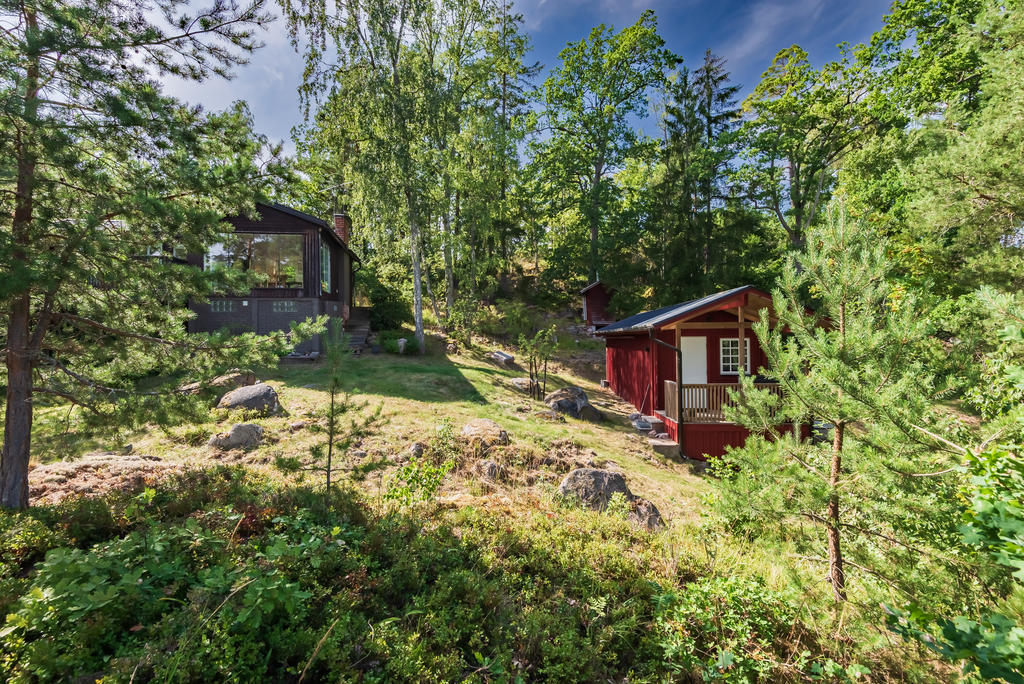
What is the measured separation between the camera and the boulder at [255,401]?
8648mm

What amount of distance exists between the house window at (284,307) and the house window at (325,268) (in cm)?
122

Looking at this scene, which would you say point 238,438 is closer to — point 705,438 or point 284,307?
point 284,307

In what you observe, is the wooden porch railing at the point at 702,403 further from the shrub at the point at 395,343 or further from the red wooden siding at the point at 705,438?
the shrub at the point at 395,343

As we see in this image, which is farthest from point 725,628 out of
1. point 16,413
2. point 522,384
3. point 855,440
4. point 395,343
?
point 395,343

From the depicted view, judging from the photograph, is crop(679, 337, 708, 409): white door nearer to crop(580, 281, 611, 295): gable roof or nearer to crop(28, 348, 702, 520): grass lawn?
crop(28, 348, 702, 520): grass lawn

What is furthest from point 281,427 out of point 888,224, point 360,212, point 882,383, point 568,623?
point 888,224

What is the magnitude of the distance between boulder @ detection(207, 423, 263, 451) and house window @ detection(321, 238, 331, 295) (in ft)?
31.8

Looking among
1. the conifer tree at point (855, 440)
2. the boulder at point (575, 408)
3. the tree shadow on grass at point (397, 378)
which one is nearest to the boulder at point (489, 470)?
the conifer tree at point (855, 440)

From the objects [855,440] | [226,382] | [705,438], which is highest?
[855,440]

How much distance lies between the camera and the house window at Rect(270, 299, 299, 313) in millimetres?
15258

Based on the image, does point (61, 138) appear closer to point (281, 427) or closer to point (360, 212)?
point (281, 427)

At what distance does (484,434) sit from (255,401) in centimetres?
528

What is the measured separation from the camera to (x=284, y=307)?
15.3 m

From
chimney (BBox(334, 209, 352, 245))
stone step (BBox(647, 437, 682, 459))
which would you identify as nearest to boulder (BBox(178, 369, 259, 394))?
stone step (BBox(647, 437, 682, 459))
